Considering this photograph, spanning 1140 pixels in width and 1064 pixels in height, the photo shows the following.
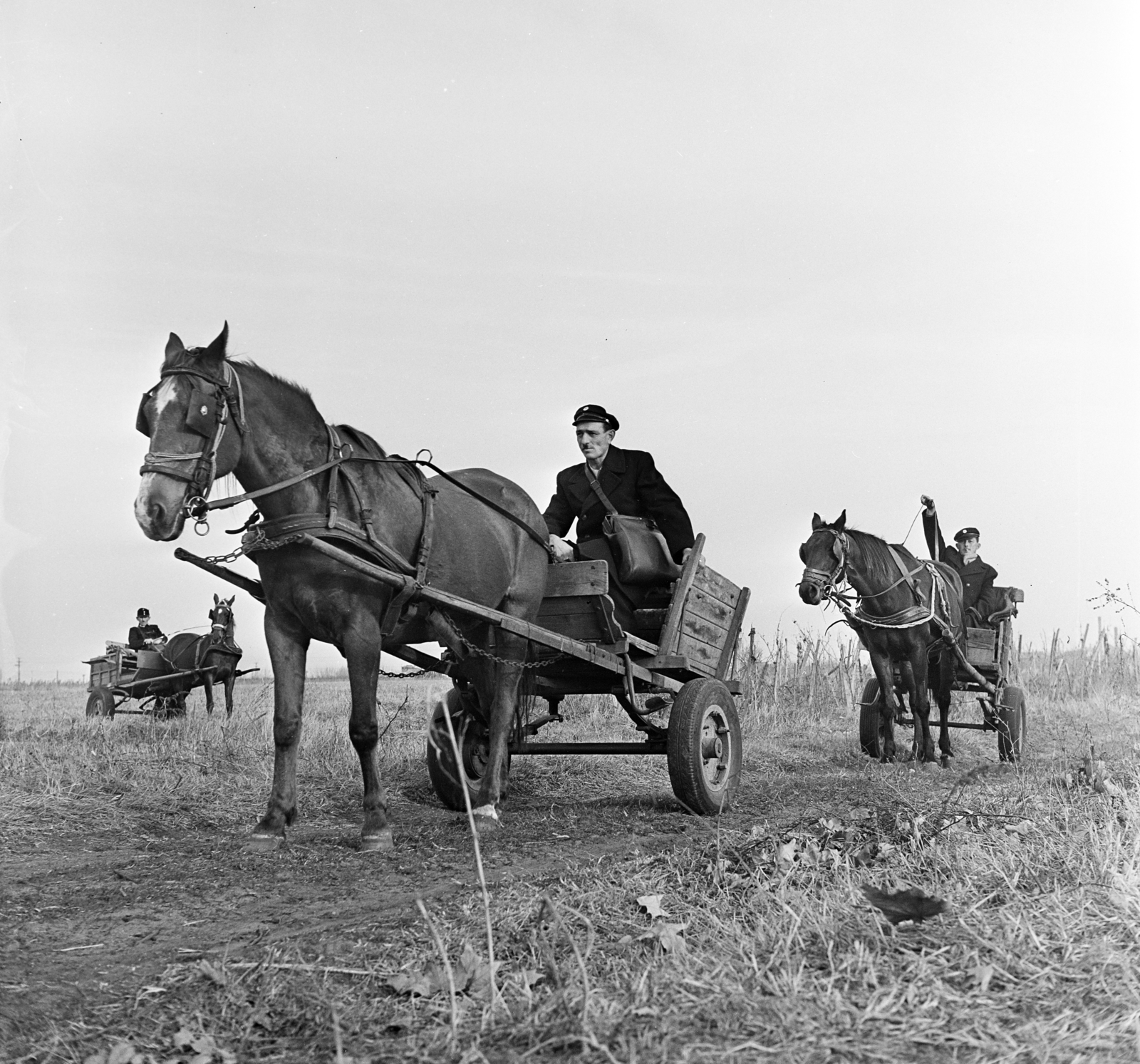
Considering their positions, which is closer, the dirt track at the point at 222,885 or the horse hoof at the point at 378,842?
the dirt track at the point at 222,885

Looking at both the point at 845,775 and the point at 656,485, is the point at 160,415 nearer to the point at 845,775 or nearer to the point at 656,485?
the point at 656,485

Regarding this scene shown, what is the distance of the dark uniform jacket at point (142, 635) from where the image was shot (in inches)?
709

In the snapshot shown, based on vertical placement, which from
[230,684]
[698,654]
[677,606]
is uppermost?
[677,606]

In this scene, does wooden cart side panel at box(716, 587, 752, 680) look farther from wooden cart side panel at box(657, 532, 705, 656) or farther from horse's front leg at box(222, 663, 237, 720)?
horse's front leg at box(222, 663, 237, 720)

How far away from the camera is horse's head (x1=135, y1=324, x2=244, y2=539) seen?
5027 millimetres

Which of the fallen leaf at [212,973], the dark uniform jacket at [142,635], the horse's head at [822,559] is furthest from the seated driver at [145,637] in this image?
the fallen leaf at [212,973]

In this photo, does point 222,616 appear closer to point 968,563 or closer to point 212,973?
point 968,563

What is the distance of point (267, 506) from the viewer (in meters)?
5.41

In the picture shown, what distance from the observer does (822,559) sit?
1130 centimetres

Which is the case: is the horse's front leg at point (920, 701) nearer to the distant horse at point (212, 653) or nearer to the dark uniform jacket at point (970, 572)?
the dark uniform jacket at point (970, 572)

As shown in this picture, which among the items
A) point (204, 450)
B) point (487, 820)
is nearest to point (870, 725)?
point (487, 820)

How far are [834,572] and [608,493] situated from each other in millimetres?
4567

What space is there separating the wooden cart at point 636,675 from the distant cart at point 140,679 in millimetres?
10906

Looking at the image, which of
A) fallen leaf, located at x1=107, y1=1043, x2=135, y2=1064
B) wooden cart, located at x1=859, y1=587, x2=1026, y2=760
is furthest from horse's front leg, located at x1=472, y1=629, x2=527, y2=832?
wooden cart, located at x1=859, y1=587, x2=1026, y2=760
